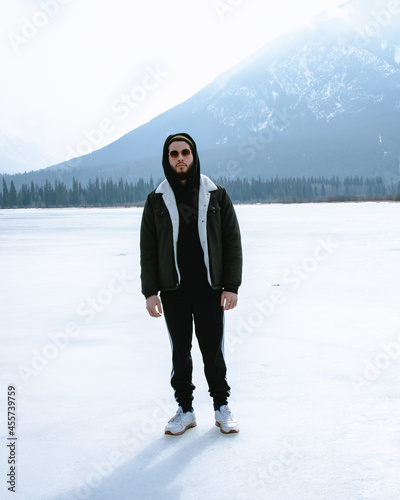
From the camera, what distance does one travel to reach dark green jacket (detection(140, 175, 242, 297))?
327 cm

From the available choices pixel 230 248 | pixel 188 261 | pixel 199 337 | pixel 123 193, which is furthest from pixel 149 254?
pixel 123 193

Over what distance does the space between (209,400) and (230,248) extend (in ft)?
4.14

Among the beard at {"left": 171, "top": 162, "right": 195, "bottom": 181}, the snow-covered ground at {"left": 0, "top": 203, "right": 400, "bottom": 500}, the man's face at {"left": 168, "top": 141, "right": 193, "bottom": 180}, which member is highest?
the man's face at {"left": 168, "top": 141, "right": 193, "bottom": 180}

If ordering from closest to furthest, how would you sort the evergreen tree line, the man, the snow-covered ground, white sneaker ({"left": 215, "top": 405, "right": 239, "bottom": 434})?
1. the snow-covered ground
2. white sneaker ({"left": 215, "top": 405, "right": 239, "bottom": 434})
3. the man
4. the evergreen tree line

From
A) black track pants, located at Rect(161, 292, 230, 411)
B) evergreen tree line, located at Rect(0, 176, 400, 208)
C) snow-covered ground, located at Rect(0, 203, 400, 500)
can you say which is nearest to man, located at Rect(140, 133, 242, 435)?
black track pants, located at Rect(161, 292, 230, 411)

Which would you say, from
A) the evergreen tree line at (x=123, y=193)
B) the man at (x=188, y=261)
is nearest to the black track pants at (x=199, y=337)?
Result: the man at (x=188, y=261)

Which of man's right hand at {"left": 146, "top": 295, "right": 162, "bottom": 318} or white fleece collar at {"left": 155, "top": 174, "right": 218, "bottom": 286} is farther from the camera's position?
man's right hand at {"left": 146, "top": 295, "right": 162, "bottom": 318}

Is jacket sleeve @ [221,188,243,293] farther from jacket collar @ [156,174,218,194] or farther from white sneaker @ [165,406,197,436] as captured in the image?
white sneaker @ [165,406,197,436]

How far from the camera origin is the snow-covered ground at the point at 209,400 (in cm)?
260

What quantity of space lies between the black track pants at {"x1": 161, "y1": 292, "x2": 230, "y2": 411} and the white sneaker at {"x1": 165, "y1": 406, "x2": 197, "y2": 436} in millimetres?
57

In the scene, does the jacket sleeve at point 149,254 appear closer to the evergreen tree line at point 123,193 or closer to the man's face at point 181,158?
the man's face at point 181,158

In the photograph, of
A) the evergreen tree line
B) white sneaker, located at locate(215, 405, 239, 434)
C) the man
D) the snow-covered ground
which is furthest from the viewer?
the evergreen tree line

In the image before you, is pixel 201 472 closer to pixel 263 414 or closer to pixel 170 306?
pixel 263 414

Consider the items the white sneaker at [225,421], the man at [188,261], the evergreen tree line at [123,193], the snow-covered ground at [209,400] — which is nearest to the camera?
the snow-covered ground at [209,400]
